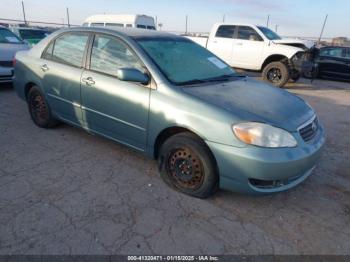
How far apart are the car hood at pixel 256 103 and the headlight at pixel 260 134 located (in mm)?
66

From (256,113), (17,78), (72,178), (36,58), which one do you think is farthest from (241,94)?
(17,78)

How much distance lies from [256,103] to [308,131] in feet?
1.96

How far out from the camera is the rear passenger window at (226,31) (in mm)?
10914

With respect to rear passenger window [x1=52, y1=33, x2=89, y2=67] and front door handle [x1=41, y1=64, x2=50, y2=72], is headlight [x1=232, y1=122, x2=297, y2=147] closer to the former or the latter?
rear passenger window [x1=52, y1=33, x2=89, y2=67]

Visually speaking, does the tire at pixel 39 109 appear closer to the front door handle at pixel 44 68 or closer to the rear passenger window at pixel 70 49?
the front door handle at pixel 44 68

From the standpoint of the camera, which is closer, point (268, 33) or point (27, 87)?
point (27, 87)

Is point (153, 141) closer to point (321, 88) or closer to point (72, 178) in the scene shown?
point (72, 178)

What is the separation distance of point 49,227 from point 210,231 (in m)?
1.39

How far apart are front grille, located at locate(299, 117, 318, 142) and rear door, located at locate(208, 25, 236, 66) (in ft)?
26.4

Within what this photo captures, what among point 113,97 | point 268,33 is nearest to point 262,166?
point 113,97

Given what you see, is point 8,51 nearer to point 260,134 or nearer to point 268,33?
point 260,134

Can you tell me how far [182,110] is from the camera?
A: 3002 millimetres

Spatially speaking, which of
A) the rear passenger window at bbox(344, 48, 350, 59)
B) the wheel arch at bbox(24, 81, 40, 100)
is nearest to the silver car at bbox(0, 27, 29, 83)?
the wheel arch at bbox(24, 81, 40, 100)

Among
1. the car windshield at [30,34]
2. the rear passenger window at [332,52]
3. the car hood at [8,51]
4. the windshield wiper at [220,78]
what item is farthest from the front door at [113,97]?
the rear passenger window at [332,52]
